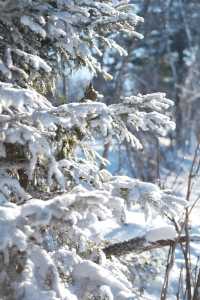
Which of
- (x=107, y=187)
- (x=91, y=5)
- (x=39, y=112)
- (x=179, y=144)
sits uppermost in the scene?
(x=91, y=5)

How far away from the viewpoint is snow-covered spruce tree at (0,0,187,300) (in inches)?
92.2

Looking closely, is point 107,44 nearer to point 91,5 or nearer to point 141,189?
point 91,5

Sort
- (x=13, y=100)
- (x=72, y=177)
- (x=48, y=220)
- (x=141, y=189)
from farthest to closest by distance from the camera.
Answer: (x=72, y=177)
(x=141, y=189)
(x=13, y=100)
(x=48, y=220)

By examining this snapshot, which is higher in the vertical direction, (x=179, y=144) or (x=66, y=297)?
(x=66, y=297)

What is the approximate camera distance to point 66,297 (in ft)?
8.09

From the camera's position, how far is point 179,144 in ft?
59.8

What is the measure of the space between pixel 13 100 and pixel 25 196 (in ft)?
1.79

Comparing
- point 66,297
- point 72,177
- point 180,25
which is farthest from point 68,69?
point 180,25

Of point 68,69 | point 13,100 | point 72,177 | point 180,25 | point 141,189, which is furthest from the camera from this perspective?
point 180,25

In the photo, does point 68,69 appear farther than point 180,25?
No

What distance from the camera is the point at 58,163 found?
2.85m

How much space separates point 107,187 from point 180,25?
18055 mm

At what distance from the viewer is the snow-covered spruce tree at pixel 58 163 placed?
2342mm

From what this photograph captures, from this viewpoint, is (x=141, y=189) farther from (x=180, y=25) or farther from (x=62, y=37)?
(x=180, y=25)
